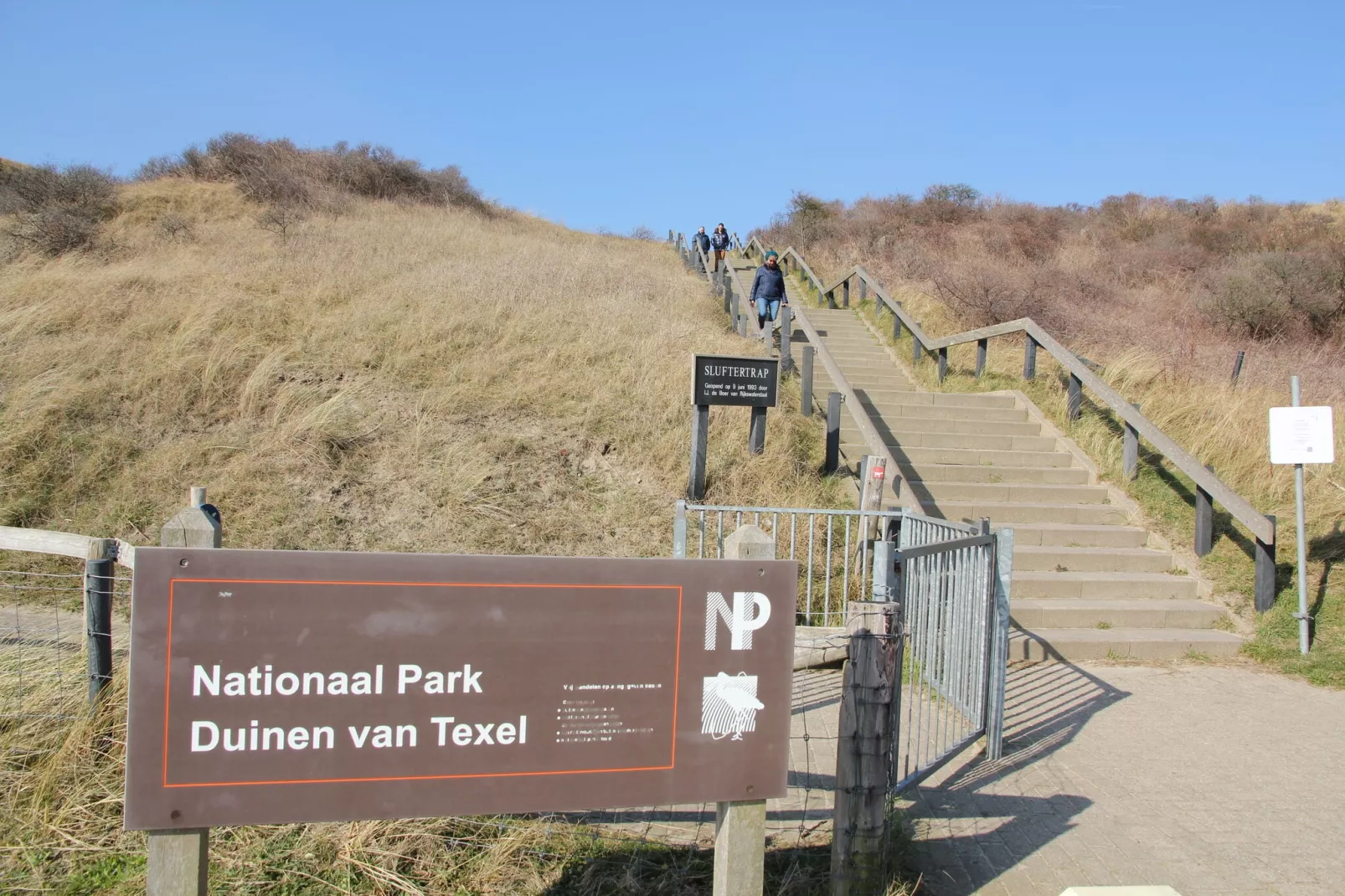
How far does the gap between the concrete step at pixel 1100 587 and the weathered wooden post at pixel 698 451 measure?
330 centimetres

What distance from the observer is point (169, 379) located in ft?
36.3

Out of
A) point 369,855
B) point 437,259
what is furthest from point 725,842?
point 437,259

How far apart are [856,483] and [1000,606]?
16.4 ft

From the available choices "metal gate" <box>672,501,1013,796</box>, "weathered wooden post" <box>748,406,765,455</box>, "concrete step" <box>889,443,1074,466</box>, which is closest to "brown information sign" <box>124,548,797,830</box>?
"metal gate" <box>672,501,1013,796</box>

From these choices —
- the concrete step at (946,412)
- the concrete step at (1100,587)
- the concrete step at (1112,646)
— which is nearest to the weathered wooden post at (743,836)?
the concrete step at (1112,646)

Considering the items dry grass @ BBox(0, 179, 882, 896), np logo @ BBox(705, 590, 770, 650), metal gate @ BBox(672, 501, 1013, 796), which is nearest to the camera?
np logo @ BBox(705, 590, 770, 650)

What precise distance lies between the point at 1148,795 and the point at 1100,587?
3957 mm

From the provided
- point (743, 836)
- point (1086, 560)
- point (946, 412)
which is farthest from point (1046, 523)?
point (743, 836)

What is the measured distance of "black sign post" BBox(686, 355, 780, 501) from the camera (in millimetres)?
9430

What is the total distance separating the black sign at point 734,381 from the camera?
371 inches

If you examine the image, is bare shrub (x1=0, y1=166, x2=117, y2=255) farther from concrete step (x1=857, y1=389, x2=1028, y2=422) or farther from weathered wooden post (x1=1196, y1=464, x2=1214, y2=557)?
weathered wooden post (x1=1196, y1=464, x2=1214, y2=557)

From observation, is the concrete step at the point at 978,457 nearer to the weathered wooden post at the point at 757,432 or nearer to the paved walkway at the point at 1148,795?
the weathered wooden post at the point at 757,432

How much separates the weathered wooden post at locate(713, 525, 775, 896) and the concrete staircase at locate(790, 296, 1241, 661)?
5.21 meters

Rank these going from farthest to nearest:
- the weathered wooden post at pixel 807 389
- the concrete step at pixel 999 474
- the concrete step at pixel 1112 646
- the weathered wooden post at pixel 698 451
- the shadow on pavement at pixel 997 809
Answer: the weathered wooden post at pixel 807 389 → the concrete step at pixel 999 474 → the weathered wooden post at pixel 698 451 → the concrete step at pixel 1112 646 → the shadow on pavement at pixel 997 809
